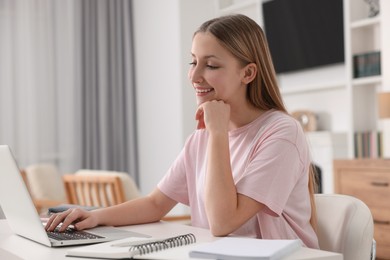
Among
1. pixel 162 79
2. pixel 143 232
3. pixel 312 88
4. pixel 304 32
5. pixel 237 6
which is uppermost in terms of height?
pixel 237 6

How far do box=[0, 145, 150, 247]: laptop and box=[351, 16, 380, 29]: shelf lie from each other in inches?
147

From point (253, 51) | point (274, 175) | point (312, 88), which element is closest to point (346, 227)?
point (274, 175)

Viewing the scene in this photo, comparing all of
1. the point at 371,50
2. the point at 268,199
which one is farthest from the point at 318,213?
the point at 371,50

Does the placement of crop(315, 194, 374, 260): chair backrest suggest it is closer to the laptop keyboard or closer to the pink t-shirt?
the pink t-shirt

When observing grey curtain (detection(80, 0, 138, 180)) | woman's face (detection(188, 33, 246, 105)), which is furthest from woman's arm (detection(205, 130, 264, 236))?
grey curtain (detection(80, 0, 138, 180))

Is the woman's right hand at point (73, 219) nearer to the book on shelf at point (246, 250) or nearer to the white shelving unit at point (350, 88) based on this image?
the book on shelf at point (246, 250)

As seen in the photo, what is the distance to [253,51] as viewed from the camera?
1.83 meters

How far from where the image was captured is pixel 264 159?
5.41 feet

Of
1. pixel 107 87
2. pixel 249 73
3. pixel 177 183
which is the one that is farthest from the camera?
pixel 107 87

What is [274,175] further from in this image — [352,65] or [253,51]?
[352,65]

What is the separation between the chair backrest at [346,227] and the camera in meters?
1.59

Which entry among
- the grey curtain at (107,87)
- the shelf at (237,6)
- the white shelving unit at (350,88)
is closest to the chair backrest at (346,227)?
the white shelving unit at (350,88)

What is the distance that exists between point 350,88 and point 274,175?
3.69m

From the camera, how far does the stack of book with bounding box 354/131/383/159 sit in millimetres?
4914
